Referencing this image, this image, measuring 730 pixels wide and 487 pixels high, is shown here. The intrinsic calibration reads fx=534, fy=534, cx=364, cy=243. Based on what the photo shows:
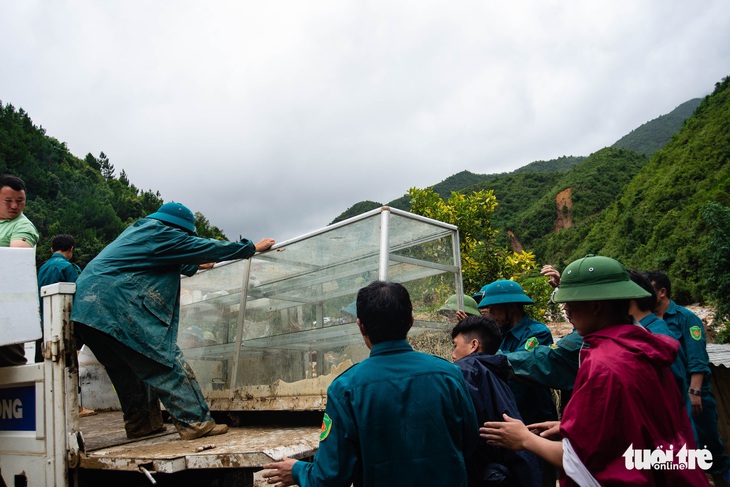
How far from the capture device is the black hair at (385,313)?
5.90 ft

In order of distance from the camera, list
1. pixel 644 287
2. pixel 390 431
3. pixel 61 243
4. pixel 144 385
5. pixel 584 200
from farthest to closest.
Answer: pixel 584 200, pixel 61 243, pixel 144 385, pixel 644 287, pixel 390 431

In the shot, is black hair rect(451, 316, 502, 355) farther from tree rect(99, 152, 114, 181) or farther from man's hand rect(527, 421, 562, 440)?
tree rect(99, 152, 114, 181)

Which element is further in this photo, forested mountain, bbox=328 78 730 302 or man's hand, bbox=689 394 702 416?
forested mountain, bbox=328 78 730 302

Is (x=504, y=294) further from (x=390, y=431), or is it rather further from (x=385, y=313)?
(x=390, y=431)

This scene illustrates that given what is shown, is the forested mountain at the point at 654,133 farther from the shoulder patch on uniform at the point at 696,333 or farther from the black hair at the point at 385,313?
the black hair at the point at 385,313

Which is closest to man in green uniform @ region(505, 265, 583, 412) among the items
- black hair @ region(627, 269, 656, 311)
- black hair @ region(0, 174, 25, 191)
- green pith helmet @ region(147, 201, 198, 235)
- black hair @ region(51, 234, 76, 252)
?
black hair @ region(627, 269, 656, 311)

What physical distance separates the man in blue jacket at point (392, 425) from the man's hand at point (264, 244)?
2.01m

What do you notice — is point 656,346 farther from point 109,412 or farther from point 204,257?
point 109,412

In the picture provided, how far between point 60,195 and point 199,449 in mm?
39971

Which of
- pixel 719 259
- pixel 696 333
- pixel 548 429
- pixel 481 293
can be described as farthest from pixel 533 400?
pixel 719 259

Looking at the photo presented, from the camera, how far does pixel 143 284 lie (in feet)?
10.0

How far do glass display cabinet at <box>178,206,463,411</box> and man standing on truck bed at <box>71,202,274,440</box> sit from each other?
41 cm

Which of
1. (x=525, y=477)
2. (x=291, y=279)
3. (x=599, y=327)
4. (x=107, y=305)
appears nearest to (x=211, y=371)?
(x=291, y=279)

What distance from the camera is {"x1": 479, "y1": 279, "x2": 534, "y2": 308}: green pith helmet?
329 cm
